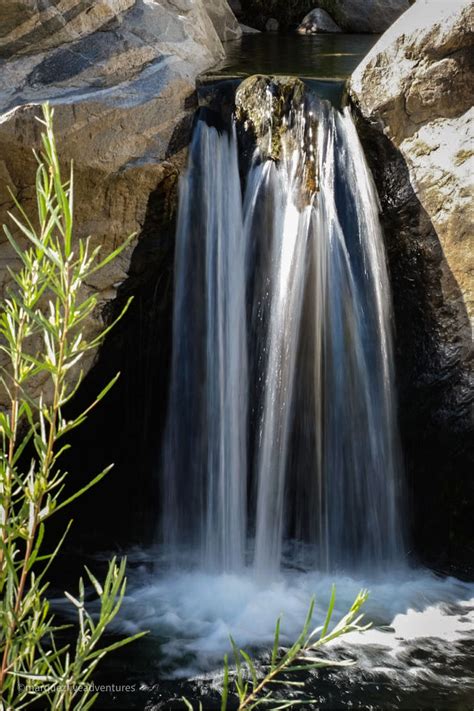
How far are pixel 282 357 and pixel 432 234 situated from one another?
1.18 m

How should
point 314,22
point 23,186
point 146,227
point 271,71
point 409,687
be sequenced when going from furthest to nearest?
point 314,22
point 271,71
point 146,227
point 23,186
point 409,687

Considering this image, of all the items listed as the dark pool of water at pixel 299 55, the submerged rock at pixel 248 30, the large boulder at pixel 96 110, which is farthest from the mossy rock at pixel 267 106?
the submerged rock at pixel 248 30

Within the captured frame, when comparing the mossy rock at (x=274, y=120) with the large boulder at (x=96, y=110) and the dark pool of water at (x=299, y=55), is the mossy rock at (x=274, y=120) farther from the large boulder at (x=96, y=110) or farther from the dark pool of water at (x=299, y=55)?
the dark pool of water at (x=299, y=55)

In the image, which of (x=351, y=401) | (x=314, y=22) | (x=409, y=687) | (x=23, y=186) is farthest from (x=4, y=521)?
(x=314, y=22)

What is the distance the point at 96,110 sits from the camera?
4.74m

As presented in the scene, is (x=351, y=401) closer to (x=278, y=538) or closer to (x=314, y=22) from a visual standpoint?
(x=278, y=538)

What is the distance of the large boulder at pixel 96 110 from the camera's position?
184 inches

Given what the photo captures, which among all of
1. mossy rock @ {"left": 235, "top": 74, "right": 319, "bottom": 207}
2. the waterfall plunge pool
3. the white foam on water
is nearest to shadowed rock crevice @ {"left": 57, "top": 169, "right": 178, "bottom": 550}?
the waterfall plunge pool

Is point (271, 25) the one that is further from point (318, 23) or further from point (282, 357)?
point (282, 357)

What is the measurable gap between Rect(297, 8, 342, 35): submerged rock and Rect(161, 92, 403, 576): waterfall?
744 centimetres

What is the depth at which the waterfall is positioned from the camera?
515 cm

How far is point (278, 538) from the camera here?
522 cm

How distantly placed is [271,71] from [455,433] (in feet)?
12.0

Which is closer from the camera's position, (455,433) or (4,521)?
(4,521)
